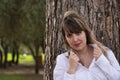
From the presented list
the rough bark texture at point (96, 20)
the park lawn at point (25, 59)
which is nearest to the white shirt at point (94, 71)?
the rough bark texture at point (96, 20)

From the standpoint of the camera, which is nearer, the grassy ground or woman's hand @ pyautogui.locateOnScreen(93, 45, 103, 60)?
woman's hand @ pyautogui.locateOnScreen(93, 45, 103, 60)

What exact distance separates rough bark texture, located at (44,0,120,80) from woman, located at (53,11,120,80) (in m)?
0.44

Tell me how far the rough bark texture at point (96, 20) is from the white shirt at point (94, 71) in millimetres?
520

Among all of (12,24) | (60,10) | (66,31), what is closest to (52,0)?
(60,10)

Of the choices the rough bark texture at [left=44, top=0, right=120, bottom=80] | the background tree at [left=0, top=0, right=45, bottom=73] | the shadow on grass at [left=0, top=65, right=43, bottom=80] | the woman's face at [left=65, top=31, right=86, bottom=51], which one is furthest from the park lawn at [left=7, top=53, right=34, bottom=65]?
the woman's face at [left=65, top=31, right=86, bottom=51]

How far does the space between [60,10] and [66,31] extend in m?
0.68

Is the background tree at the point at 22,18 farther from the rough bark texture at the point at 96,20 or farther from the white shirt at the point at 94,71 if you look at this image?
the white shirt at the point at 94,71

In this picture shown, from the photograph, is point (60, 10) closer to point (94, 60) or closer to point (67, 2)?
point (67, 2)

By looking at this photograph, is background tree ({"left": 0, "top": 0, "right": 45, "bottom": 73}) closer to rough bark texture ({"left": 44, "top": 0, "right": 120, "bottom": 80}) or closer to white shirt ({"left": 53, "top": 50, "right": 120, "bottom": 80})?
rough bark texture ({"left": 44, "top": 0, "right": 120, "bottom": 80})

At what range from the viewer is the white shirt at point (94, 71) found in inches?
135

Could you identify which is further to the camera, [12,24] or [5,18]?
[12,24]

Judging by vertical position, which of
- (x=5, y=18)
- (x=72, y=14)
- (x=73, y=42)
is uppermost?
(x=5, y=18)

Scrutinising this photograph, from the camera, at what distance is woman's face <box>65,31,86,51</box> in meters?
3.38

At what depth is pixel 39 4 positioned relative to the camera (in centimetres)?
1942
